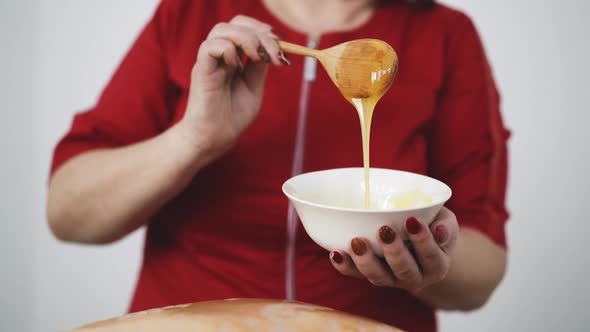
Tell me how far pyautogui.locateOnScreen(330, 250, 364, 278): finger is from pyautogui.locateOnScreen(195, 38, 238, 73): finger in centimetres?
26

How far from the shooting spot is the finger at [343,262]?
0.48m

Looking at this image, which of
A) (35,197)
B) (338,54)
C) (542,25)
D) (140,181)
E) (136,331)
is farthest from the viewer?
(35,197)

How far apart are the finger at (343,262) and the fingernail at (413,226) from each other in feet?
0.23

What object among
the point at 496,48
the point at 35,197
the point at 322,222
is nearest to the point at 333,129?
the point at 322,222

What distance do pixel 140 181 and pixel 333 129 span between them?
0.30 m

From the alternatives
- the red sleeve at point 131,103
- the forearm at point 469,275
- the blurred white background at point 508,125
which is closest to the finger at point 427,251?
Result: the forearm at point 469,275

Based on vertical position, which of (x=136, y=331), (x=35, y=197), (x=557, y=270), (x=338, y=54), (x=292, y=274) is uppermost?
(x=338, y=54)

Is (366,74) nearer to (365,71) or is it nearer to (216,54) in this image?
(365,71)

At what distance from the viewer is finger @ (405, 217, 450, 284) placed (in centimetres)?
45

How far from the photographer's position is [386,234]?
448 millimetres

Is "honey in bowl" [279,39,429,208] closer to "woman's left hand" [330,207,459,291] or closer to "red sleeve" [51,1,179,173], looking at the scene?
"woman's left hand" [330,207,459,291]

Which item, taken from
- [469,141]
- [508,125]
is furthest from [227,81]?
[508,125]

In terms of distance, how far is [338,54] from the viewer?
56cm

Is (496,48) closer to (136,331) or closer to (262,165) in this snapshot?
(262,165)
